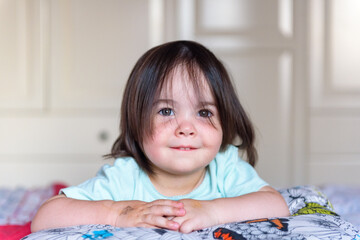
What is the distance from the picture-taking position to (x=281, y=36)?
7.25 feet

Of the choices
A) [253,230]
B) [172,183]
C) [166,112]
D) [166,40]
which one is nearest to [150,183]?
[172,183]

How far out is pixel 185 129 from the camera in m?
0.92

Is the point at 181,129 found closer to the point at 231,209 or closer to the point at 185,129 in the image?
the point at 185,129

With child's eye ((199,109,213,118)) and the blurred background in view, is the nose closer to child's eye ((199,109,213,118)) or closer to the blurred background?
child's eye ((199,109,213,118))

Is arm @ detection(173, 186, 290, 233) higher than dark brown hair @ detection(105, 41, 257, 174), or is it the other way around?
dark brown hair @ detection(105, 41, 257, 174)

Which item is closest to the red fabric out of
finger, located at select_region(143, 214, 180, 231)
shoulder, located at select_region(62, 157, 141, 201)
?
shoulder, located at select_region(62, 157, 141, 201)

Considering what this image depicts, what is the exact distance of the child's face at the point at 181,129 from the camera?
938mm

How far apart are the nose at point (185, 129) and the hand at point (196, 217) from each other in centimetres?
15

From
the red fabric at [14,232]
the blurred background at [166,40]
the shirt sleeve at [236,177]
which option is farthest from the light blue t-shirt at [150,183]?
the blurred background at [166,40]

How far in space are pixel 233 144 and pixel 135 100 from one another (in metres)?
0.29

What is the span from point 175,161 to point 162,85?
0.16 m

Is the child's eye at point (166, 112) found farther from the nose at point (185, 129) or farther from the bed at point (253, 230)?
the bed at point (253, 230)

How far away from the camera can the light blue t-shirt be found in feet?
3.14

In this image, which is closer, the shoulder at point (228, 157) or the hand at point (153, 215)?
the hand at point (153, 215)
